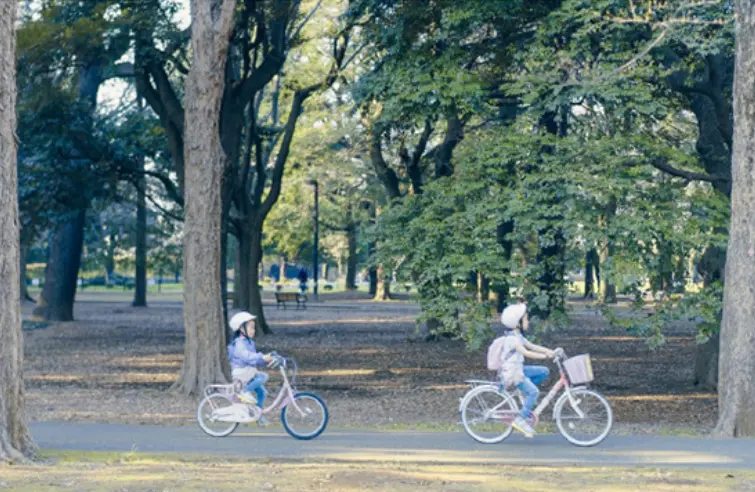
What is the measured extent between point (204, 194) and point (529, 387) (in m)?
8.23

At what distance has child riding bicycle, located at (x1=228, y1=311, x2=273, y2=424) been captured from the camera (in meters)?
14.4

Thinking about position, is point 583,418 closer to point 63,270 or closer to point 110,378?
point 110,378

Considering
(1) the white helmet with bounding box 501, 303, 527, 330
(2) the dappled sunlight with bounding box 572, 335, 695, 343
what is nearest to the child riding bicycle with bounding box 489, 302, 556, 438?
(1) the white helmet with bounding box 501, 303, 527, 330

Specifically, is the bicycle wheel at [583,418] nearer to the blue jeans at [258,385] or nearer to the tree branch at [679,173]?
the blue jeans at [258,385]

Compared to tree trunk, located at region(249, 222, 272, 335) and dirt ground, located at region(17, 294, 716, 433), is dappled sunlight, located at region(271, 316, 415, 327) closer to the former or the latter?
dirt ground, located at region(17, 294, 716, 433)

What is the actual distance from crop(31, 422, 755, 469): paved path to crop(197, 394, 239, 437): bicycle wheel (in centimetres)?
12

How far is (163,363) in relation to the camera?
28.2 meters

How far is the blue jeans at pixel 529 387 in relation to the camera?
14.0 meters

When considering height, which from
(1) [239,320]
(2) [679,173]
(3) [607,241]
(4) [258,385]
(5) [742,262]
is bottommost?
(4) [258,385]

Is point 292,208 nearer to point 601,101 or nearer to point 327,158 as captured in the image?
point 327,158

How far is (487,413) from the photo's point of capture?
14.1 metres

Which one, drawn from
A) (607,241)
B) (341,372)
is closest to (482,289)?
(341,372)

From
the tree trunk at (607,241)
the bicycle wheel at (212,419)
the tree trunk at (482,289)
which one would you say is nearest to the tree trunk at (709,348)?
the tree trunk at (607,241)

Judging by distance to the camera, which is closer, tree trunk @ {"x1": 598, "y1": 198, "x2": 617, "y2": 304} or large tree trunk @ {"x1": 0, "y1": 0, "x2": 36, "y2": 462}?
large tree trunk @ {"x1": 0, "y1": 0, "x2": 36, "y2": 462}
